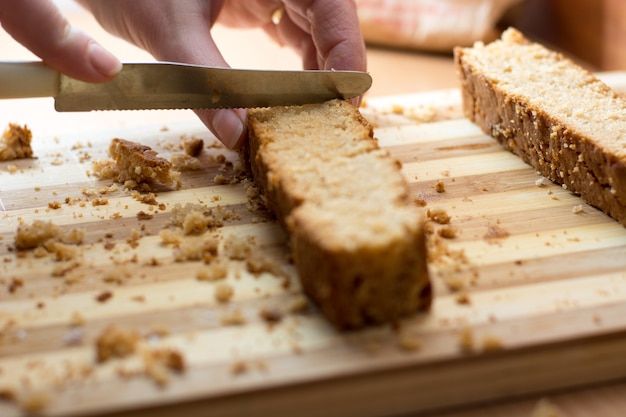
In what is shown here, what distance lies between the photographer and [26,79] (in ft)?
6.93

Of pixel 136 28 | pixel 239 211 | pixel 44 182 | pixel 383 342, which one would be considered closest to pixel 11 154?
pixel 44 182

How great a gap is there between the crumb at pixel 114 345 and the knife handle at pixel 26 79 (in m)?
0.86

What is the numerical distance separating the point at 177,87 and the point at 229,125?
23cm

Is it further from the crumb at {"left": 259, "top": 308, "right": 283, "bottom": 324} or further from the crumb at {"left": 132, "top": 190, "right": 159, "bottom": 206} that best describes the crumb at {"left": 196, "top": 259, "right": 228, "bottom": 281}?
the crumb at {"left": 132, "top": 190, "right": 159, "bottom": 206}

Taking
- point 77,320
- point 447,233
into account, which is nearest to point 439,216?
point 447,233

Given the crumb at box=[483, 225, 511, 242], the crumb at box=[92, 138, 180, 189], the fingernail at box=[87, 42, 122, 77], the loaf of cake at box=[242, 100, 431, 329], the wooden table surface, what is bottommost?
the wooden table surface

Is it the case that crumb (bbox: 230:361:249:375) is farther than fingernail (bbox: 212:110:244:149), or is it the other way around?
fingernail (bbox: 212:110:244:149)

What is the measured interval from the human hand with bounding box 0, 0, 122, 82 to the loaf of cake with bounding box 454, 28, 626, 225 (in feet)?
4.83

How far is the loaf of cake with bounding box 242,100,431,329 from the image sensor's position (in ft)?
5.53

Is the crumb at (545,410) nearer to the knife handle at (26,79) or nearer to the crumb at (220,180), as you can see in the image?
the crumb at (220,180)

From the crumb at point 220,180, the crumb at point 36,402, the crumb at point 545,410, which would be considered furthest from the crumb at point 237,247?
the crumb at point 545,410

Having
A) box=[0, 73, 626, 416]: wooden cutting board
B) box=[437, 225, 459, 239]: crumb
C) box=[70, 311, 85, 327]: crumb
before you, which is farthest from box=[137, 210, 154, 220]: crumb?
box=[437, 225, 459, 239]: crumb

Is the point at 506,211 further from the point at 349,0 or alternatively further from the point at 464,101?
the point at 349,0

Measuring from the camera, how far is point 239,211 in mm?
2350
